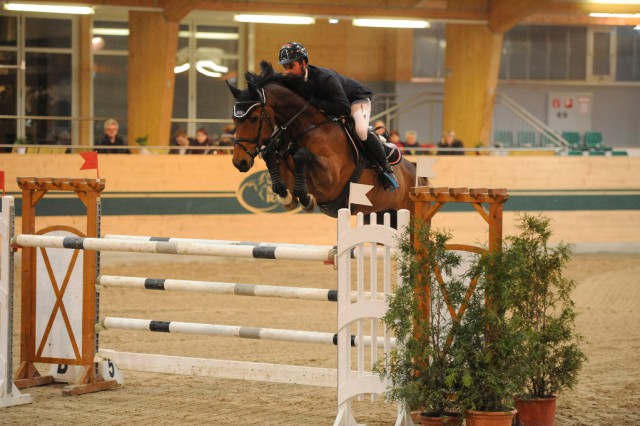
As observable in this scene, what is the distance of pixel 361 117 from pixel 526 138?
11.7 m

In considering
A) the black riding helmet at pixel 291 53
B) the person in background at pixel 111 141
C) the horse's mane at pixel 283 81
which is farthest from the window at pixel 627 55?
the black riding helmet at pixel 291 53

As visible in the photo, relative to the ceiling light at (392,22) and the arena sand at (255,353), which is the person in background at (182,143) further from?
the ceiling light at (392,22)

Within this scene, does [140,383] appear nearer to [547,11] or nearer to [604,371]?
[604,371]

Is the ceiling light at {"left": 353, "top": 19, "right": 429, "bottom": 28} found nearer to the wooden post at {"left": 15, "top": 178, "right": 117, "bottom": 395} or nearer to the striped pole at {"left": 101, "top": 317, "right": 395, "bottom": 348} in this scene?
the wooden post at {"left": 15, "top": 178, "right": 117, "bottom": 395}

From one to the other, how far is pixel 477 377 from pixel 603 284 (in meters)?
7.37

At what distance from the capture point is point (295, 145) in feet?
21.6

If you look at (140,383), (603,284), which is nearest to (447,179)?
(603,284)

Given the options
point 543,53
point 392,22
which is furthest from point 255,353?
point 543,53

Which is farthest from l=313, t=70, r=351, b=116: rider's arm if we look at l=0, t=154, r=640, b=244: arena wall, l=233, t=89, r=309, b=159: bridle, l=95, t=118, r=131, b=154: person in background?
l=95, t=118, r=131, b=154: person in background

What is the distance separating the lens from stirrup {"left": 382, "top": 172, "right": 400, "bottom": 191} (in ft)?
22.9

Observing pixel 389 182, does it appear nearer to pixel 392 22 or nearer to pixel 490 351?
pixel 490 351

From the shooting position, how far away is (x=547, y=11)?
49.9 feet

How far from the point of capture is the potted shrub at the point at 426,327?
4.55m

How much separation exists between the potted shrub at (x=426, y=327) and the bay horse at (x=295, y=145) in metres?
1.86
